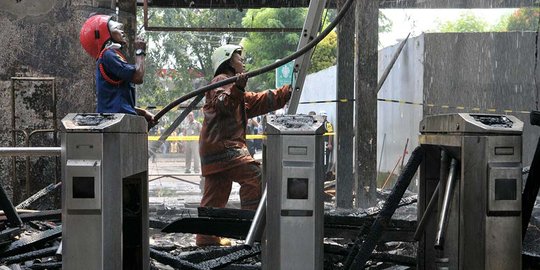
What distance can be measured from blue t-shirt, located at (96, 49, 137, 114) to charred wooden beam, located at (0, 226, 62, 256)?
1257 millimetres

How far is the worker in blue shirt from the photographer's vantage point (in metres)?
6.04

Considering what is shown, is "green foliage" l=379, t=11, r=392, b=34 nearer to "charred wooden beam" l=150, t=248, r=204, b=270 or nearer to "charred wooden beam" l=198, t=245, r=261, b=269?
"charred wooden beam" l=198, t=245, r=261, b=269

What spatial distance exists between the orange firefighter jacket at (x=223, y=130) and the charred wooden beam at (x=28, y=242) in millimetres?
2104

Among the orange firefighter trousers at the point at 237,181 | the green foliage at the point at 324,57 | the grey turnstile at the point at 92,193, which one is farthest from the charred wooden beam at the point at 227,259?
the green foliage at the point at 324,57

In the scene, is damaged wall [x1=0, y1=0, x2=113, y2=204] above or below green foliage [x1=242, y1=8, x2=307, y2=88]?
below

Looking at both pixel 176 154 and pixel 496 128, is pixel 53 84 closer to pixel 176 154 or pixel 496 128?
pixel 496 128

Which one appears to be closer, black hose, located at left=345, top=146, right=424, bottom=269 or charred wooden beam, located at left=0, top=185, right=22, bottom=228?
black hose, located at left=345, top=146, right=424, bottom=269

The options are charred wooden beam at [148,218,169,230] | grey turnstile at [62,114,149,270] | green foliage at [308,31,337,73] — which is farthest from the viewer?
green foliage at [308,31,337,73]

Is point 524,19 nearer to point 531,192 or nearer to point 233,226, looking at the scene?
point 233,226

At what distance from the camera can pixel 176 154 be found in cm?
2811

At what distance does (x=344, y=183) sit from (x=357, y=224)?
360cm

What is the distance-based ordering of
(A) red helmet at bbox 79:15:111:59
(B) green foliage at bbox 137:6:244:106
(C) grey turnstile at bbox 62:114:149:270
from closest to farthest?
1. (C) grey turnstile at bbox 62:114:149:270
2. (A) red helmet at bbox 79:15:111:59
3. (B) green foliage at bbox 137:6:244:106

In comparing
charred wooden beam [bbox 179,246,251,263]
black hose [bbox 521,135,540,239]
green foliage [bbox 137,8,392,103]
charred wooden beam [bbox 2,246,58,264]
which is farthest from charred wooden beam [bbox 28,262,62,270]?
green foliage [bbox 137,8,392,103]

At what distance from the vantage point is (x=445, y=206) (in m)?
3.39
